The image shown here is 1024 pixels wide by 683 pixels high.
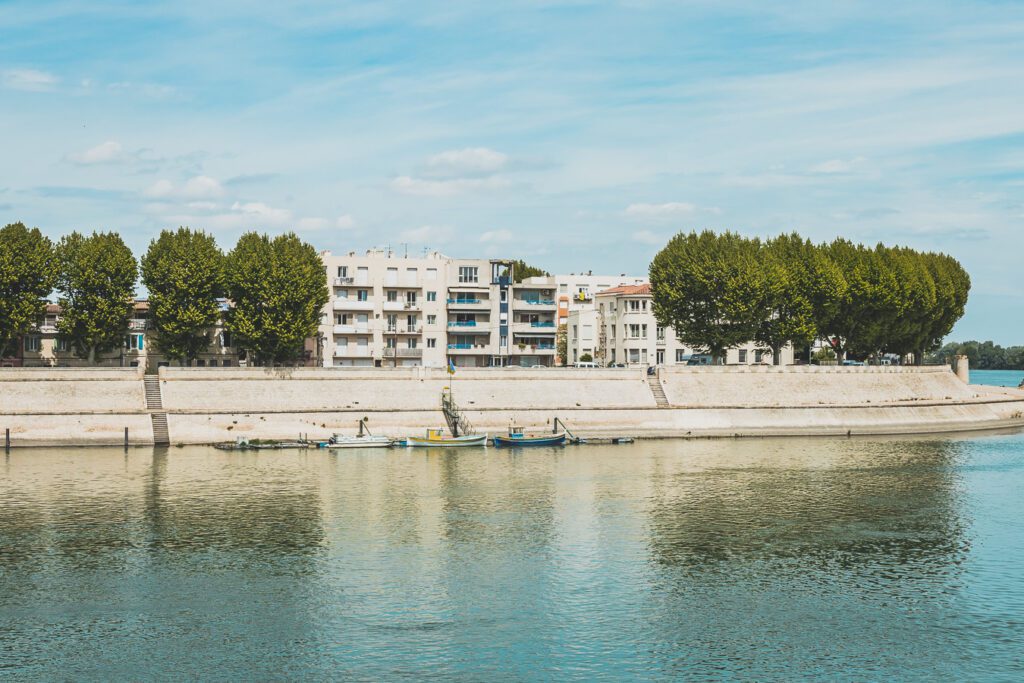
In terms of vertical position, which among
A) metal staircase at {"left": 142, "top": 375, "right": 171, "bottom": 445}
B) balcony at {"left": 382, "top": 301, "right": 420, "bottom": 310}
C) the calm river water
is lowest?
the calm river water

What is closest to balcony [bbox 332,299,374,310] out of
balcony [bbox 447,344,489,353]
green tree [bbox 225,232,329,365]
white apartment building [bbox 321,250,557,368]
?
white apartment building [bbox 321,250,557,368]

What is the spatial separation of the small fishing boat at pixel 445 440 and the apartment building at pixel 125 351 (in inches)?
1221

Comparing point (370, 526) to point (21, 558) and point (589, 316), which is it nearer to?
point (21, 558)

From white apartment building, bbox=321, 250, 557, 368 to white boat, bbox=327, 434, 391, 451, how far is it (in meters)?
36.6

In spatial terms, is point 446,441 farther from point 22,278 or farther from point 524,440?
point 22,278

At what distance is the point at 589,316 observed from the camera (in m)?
179

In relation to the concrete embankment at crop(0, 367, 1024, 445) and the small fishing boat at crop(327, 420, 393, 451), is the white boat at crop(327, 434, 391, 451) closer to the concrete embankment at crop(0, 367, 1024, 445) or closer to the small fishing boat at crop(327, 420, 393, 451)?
the small fishing boat at crop(327, 420, 393, 451)

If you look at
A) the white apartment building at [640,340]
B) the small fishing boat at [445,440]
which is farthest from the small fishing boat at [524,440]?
the white apartment building at [640,340]

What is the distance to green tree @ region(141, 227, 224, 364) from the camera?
119 m

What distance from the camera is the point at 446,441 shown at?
108 meters

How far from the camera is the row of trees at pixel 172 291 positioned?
4604 inches

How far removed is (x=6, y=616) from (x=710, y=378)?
90457 millimetres

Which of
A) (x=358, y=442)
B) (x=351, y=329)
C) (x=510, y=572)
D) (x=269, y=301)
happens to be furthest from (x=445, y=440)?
(x=510, y=572)

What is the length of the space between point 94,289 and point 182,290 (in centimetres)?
947
